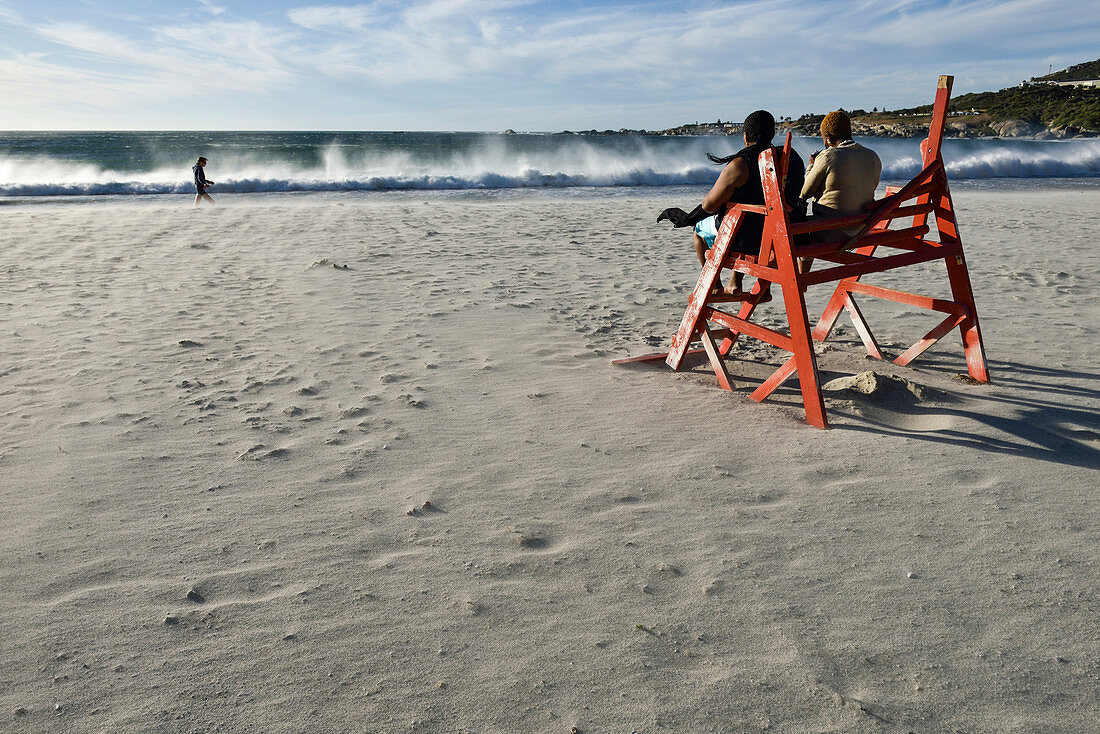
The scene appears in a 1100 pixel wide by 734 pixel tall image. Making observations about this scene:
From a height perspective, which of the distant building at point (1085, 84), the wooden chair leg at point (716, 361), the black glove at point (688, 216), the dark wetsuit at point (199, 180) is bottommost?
the wooden chair leg at point (716, 361)

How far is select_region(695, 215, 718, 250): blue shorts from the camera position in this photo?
4.36m

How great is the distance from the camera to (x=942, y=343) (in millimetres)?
4902

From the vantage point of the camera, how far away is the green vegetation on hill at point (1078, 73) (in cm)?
9151

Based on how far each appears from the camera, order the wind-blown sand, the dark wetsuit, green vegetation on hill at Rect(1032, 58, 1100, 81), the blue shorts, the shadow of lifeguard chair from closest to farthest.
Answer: the wind-blown sand, the shadow of lifeguard chair, the blue shorts, the dark wetsuit, green vegetation on hill at Rect(1032, 58, 1100, 81)

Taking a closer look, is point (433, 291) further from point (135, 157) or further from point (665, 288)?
point (135, 157)

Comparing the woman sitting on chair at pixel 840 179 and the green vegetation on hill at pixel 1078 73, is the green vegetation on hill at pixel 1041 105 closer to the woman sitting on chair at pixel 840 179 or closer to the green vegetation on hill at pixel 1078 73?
the green vegetation on hill at pixel 1078 73

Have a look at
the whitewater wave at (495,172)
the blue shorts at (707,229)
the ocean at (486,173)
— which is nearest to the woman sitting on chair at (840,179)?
the blue shorts at (707,229)

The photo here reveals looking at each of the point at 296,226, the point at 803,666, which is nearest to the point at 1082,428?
the point at 803,666

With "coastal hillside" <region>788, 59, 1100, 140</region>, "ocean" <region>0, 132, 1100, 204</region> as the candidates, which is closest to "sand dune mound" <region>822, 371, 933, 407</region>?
"ocean" <region>0, 132, 1100, 204</region>

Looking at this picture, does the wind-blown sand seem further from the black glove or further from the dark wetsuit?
the dark wetsuit

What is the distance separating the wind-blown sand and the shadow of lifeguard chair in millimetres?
190

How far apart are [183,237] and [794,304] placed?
30.2ft

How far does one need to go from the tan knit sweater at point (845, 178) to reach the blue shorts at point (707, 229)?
2.11 feet

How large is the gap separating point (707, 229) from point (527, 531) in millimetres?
2554
